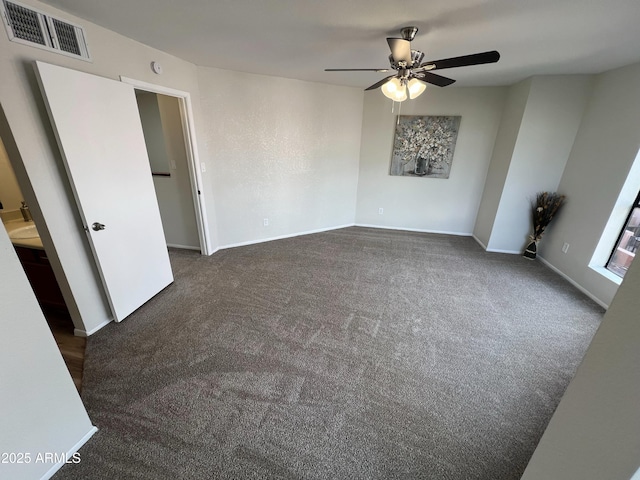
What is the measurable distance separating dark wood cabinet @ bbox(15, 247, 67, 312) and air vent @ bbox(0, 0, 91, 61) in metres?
1.47

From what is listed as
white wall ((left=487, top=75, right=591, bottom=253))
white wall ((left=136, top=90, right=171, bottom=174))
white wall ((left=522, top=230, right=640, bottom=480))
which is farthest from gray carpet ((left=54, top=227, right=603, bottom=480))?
white wall ((left=136, top=90, right=171, bottom=174))

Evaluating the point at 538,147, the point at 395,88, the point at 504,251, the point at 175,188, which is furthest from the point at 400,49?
the point at 504,251

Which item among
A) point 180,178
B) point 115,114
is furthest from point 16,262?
point 180,178

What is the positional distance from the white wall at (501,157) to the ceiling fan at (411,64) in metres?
2.01

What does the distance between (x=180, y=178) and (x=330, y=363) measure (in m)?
3.15

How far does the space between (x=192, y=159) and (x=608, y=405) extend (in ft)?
12.2

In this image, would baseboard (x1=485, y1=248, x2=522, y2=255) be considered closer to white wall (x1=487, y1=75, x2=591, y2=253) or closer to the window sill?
white wall (x1=487, y1=75, x2=591, y2=253)

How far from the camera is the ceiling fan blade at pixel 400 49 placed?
68.3 inches

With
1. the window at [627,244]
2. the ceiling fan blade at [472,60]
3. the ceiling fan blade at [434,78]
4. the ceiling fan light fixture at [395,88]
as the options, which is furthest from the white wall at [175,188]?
the window at [627,244]

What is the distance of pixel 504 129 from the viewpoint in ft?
12.7

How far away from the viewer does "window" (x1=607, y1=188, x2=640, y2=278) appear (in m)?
2.65

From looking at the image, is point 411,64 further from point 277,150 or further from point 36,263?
point 36,263

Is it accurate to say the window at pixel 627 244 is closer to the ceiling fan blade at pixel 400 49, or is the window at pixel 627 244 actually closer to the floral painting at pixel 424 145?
the floral painting at pixel 424 145

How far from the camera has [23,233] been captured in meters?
2.14
